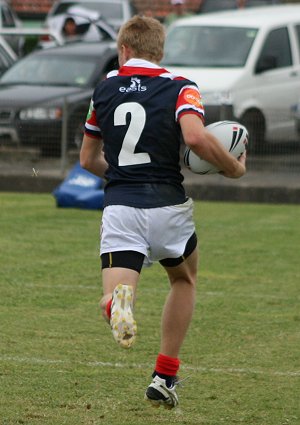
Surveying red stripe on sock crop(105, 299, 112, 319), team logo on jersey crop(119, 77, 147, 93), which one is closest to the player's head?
team logo on jersey crop(119, 77, 147, 93)

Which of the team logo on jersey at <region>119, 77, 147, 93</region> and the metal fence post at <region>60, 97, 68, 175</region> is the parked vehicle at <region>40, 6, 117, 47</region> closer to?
the metal fence post at <region>60, 97, 68, 175</region>

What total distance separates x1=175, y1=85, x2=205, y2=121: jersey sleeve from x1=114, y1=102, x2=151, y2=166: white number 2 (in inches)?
7.0

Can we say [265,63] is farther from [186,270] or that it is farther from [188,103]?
[188,103]

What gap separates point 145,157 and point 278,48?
1333cm

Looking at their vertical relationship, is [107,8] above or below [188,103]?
below

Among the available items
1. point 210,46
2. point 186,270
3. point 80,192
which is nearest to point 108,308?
point 186,270

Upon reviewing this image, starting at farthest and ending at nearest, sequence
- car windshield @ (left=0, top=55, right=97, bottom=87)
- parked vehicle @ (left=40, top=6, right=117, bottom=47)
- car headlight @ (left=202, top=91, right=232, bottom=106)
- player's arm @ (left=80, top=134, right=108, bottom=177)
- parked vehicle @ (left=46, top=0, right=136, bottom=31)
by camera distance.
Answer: parked vehicle @ (left=46, top=0, right=136, bottom=31), parked vehicle @ (left=40, top=6, right=117, bottom=47), car windshield @ (left=0, top=55, right=97, bottom=87), car headlight @ (left=202, top=91, right=232, bottom=106), player's arm @ (left=80, top=134, right=108, bottom=177)

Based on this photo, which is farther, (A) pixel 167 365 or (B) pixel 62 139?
(B) pixel 62 139

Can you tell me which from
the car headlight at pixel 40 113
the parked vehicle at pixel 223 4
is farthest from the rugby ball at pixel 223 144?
the parked vehicle at pixel 223 4

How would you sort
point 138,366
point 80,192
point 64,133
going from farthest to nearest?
point 64,133
point 80,192
point 138,366

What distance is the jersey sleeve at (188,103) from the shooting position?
5691mm

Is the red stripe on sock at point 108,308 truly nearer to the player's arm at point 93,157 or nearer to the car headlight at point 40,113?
the player's arm at point 93,157

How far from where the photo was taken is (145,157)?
584 centimetres

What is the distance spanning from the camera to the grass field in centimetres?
628
